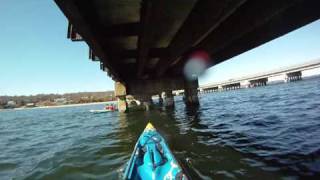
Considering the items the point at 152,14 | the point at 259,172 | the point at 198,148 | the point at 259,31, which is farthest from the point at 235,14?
the point at 259,172

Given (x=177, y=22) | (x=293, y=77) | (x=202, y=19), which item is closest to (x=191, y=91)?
(x=177, y=22)

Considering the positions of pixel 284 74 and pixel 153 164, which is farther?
pixel 284 74

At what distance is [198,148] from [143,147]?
3.24 m

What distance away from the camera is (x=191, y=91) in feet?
94.6

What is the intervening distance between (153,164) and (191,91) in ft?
74.9

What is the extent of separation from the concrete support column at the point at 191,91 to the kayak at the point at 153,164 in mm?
20690

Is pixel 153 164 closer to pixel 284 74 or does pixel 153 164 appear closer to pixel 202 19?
pixel 202 19

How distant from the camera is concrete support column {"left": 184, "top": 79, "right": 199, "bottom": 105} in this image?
92.8 feet

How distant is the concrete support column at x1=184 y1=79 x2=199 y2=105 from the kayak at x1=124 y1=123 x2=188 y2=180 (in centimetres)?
2069

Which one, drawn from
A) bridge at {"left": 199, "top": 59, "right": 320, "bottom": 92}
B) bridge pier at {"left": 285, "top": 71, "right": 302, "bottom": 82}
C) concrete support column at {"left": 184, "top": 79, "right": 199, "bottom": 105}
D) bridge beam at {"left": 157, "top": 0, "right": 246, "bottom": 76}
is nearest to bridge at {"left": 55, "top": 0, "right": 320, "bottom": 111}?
bridge beam at {"left": 157, "top": 0, "right": 246, "bottom": 76}

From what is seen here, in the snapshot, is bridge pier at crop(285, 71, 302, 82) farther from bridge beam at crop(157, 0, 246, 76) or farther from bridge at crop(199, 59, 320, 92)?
bridge beam at crop(157, 0, 246, 76)

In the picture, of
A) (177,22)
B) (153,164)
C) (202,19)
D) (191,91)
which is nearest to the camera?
(153,164)

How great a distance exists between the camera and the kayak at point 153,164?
5713mm

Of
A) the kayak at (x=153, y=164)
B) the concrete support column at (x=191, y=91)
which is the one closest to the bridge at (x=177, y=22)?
the kayak at (x=153, y=164)
